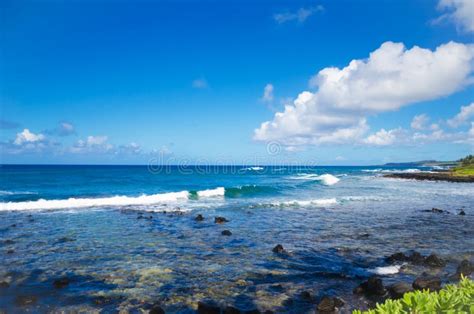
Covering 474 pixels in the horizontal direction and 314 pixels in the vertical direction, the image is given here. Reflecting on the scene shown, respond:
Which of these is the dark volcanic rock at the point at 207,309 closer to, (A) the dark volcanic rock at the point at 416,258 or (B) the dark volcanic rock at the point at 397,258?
(B) the dark volcanic rock at the point at 397,258

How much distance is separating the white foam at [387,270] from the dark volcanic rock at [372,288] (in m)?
2.14

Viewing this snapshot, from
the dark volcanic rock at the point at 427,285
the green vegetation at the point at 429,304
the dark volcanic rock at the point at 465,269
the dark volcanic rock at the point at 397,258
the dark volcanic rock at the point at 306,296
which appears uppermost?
the green vegetation at the point at 429,304

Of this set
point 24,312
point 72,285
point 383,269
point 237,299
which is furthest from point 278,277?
point 24,312

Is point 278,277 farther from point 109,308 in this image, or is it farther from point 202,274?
point 109,308

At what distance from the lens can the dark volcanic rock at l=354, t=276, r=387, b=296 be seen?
9.69 m

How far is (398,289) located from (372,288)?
0.69 meters

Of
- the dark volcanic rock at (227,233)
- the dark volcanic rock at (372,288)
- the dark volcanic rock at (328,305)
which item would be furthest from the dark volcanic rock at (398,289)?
the dark volcanic rock at (227,233)

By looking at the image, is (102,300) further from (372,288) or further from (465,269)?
(465,269)

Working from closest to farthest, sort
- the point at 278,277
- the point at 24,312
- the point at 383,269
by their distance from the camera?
the point at 24,312 < the point at 278,277 < the point at 383,269

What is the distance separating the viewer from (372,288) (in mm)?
9812

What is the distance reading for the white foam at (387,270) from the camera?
38.9ft

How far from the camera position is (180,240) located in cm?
1700

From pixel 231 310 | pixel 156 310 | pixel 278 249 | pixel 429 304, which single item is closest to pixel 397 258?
pixel 278 249

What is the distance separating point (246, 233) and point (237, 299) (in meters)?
9.29
